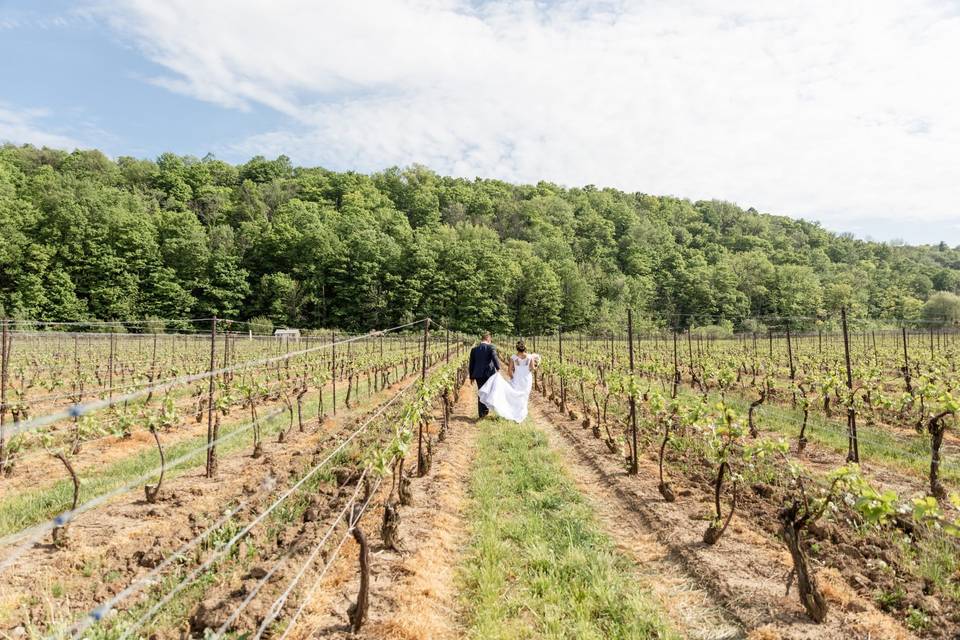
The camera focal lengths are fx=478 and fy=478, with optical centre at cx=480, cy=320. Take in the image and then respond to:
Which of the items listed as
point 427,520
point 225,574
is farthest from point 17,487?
point 427,520

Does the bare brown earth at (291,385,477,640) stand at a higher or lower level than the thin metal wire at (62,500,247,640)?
lower

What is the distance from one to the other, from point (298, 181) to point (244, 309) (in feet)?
110

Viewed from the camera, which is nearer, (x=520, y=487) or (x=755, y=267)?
(x=520, y=487)

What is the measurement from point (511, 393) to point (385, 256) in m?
51.8

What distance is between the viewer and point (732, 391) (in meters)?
15.6

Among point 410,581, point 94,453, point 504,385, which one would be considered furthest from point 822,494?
point 94,453

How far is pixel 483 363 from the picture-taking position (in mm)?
11242

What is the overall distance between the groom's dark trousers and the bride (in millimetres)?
339

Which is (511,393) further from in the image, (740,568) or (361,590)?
(361,590)

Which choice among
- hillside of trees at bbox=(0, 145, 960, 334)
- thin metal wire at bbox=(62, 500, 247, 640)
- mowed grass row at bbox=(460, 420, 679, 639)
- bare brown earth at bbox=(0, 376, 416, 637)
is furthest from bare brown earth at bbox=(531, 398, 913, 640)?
hillside of trees at bbox=(0, 145, 960, 334)

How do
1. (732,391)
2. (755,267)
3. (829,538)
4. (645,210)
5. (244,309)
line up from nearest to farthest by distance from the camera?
1. (829,538)
2. (732,391)
3. (244,309)
4. (755,267)
5. (645,210)

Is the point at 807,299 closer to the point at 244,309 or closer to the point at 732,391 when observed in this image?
the point at 732,391

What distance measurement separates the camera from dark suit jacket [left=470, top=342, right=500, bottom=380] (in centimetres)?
1123

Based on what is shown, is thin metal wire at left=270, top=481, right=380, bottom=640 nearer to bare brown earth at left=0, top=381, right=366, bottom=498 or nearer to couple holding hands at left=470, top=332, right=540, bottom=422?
bare brown earth at left=0, top=381, right=366, bottom=498
